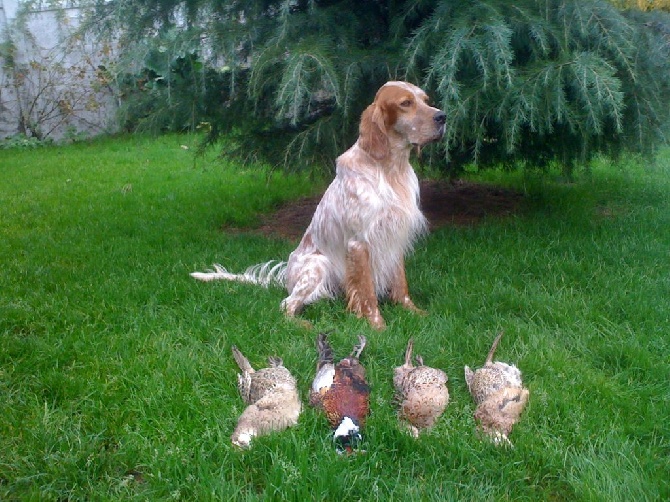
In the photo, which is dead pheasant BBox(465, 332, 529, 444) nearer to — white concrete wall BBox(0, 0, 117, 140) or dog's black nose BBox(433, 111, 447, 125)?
dog's black nose BBox(433, 111, 447, 125)

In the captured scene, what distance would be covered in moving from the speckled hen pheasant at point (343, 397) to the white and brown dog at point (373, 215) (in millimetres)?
788

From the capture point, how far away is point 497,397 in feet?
9.11

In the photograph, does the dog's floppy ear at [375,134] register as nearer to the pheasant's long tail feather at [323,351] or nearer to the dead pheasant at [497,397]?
the pheasant's long tail feather at [323,351]

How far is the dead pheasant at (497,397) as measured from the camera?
2.69 m

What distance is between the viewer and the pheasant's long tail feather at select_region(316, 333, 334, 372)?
316 cm

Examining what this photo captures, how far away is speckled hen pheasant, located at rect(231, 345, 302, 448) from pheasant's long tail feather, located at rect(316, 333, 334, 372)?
0.54ft

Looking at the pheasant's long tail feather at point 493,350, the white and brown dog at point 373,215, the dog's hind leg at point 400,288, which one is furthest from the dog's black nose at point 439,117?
the pheasant's long tail feather at point 493,350

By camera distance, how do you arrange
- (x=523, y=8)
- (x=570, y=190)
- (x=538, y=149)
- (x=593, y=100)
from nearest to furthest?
(x=593, y=100) < (x=523, y=8) < (x=538, y=149) < (x=570, y=190)

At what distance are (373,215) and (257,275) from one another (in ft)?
3.42

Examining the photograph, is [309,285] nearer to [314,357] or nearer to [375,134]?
[314,357]

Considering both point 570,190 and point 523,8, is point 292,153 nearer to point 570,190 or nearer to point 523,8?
point 523,8

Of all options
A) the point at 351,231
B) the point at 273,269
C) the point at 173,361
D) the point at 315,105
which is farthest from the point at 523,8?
the point at 173,361

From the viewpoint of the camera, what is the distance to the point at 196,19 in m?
5.08

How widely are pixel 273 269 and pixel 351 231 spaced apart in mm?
770
